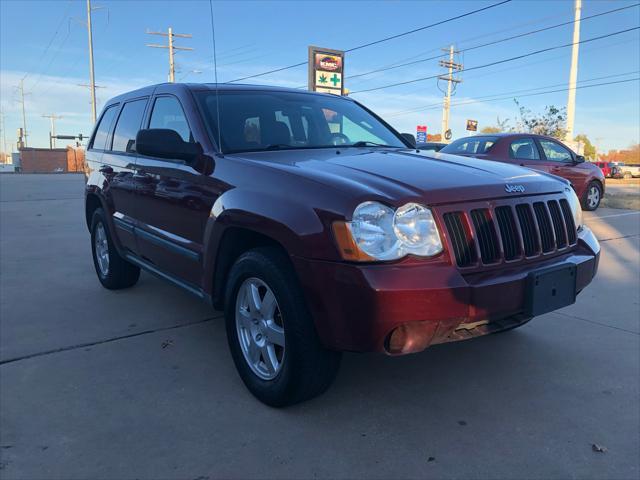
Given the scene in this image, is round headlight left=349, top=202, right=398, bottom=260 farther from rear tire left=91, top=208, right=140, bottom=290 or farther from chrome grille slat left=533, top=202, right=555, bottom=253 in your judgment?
rear tire left=91, top=208, right=140, bottom=290

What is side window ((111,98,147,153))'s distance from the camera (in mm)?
4387

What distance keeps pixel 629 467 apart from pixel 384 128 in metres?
2.98

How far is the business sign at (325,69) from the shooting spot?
15.2 m

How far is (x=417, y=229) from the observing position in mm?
2359

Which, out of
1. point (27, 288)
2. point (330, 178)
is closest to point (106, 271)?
point (27, 288)

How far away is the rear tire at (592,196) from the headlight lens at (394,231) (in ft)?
36.2

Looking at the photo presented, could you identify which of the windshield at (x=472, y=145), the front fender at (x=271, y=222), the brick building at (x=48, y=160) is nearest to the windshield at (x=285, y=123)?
the front fender at (x=271, y=222)

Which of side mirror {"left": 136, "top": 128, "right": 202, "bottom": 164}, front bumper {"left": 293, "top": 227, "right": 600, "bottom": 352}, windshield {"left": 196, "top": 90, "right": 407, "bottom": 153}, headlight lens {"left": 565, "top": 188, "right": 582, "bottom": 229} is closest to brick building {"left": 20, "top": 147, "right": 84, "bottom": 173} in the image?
windshield {"left": 196, "top": 90, "right": 407, "bottom": 153}

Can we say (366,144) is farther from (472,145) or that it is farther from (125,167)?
(472,145)

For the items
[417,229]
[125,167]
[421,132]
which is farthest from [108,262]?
[421,132]

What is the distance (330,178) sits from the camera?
8.36 ft

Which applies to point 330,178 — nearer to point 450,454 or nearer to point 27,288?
point 450,454

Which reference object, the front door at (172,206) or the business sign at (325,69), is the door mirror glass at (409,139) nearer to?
the front door at (172,206)

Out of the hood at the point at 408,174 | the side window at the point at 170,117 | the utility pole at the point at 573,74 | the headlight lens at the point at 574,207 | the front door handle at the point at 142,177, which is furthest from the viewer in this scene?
the utility pole at the point at 573,74
